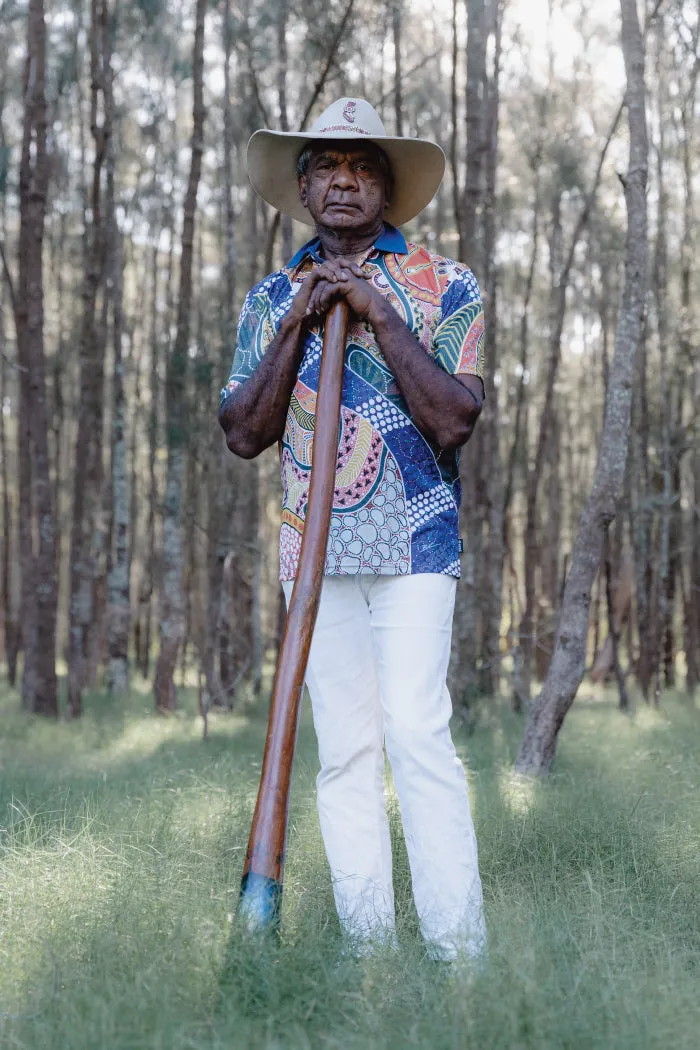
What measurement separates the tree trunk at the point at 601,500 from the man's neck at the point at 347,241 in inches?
112

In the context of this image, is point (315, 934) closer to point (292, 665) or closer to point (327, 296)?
point (292, 665)

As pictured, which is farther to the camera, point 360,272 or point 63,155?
point 63,155

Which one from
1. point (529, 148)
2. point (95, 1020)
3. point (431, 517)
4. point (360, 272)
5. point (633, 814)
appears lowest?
point (633, 814)

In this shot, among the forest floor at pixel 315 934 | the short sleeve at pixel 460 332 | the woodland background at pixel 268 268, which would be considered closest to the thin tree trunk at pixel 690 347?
the woodland background at pixel 268 268

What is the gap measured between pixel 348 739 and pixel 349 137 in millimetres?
1483

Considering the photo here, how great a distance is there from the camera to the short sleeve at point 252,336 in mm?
2926

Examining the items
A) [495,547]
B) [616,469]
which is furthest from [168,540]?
[616,469]

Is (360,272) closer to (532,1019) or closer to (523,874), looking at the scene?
(532,1019)

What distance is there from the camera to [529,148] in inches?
539

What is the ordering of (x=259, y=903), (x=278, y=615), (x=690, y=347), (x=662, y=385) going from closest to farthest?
(x=259, y=903) → (x=662, y=385) → (x=690, y=347) → (x=278, y=615)

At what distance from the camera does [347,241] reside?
2.92m

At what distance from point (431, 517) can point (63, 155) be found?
565 inches

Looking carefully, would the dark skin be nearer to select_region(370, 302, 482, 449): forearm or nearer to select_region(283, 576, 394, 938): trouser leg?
select_region(370, 302, 482, 449): forearm

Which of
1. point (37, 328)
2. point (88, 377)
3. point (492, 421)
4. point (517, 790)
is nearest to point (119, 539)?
point (88, 377)
